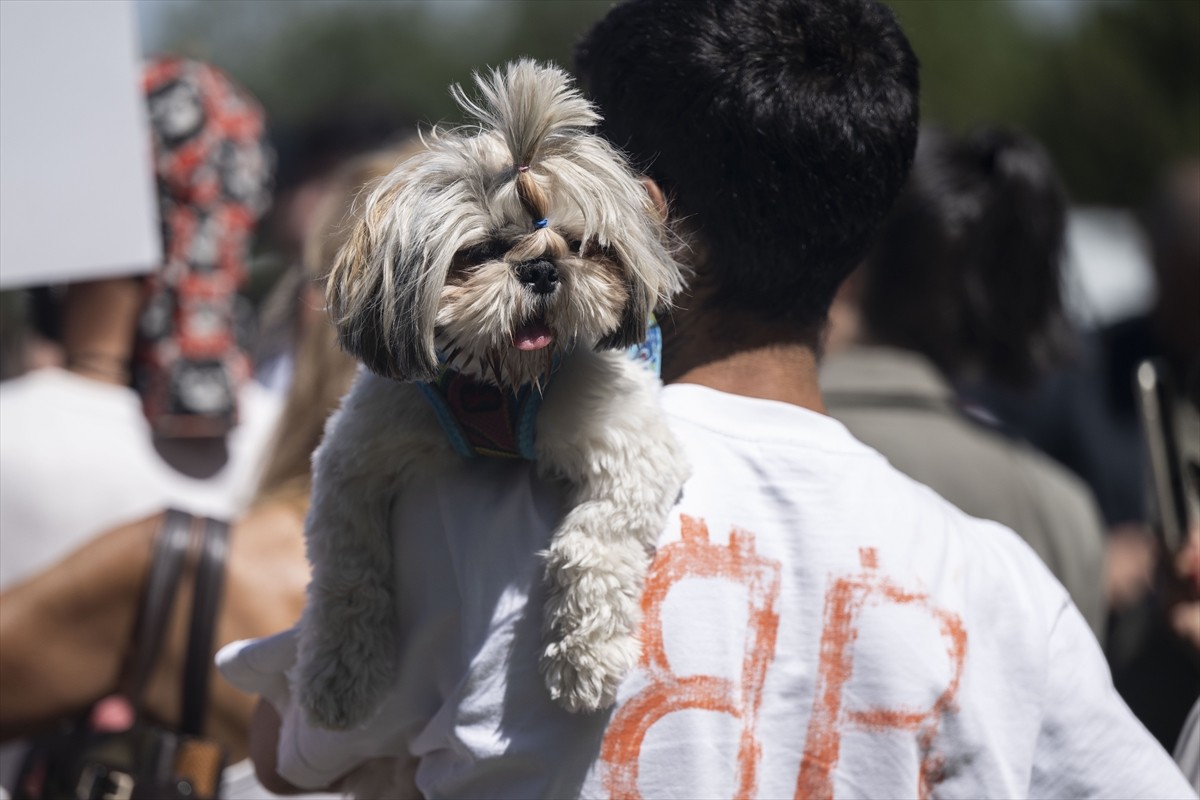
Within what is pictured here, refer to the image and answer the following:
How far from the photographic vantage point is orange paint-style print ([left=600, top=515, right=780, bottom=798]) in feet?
5.53

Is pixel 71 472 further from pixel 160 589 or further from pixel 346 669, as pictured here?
pixel 346 669

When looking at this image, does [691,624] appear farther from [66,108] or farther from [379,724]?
[66,108]

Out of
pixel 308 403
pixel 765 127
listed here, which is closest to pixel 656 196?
pixel 765 127

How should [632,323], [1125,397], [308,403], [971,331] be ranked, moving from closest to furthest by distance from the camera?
[632,323] → [308,403] → [971,331] → [1125,397]

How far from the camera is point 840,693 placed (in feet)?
5.71

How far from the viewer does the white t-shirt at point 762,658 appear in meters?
1.68

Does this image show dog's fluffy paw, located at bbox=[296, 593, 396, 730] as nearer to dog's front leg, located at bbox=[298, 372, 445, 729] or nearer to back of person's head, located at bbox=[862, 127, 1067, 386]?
dog's front leg, located at bbox=[298, 372, 445, 729]

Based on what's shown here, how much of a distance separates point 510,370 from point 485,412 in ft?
0.38

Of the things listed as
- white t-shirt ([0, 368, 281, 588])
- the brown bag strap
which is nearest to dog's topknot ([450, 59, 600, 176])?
the brown bag strap

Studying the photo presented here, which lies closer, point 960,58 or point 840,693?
point 840,693

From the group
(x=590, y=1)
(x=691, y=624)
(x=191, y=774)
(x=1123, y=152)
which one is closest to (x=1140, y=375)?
(x=691, y=624)

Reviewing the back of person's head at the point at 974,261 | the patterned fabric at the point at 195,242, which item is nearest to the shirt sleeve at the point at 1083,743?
the back of person's head at the point at 974,261

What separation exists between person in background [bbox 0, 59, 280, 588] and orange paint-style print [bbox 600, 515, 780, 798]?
1838 mm

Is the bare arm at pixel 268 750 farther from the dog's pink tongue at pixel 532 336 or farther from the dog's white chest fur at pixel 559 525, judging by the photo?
the dog's pink tongue at pixel 532 336
